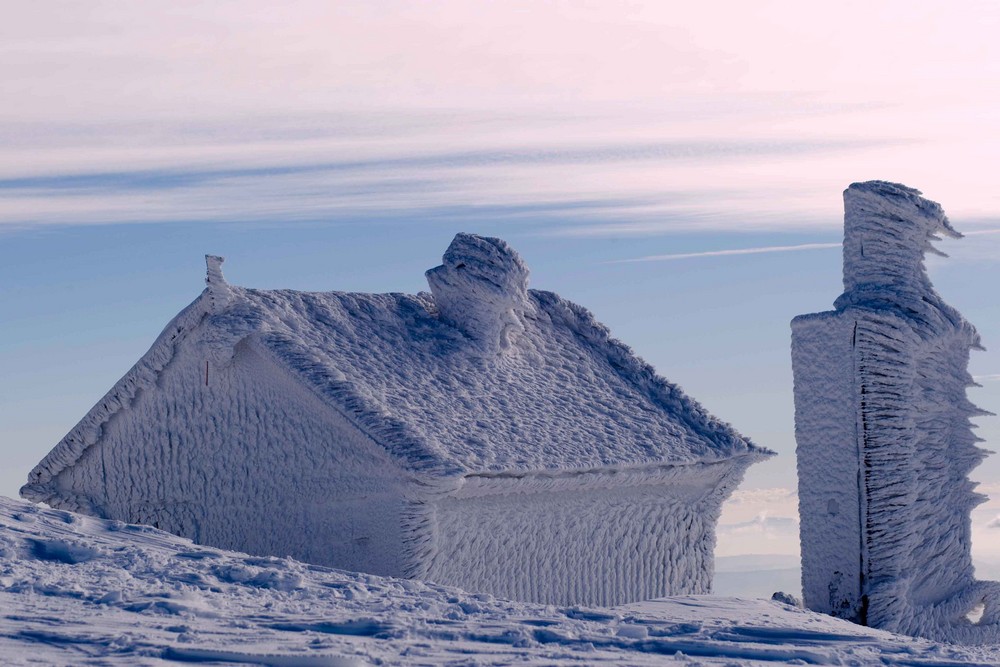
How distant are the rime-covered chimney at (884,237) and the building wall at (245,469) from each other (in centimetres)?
621

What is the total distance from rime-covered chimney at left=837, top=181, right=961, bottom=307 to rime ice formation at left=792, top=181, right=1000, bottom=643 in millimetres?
12

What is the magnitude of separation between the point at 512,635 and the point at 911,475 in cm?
862

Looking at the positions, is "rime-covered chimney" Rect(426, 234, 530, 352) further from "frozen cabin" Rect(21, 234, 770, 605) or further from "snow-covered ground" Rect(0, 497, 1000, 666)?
"snow-covered ground" Rect(0, 497, 1000, 666)

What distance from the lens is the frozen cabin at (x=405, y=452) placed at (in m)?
13.7

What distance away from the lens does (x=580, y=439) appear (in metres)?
15.3

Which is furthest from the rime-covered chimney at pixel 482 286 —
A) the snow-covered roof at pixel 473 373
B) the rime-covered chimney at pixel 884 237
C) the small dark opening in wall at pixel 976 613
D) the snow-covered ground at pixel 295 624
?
the small dark opening in wall at pixel 976 613

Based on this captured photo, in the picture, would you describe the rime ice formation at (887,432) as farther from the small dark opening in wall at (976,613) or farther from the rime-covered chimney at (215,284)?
the rime-covered chimney at (215,284)

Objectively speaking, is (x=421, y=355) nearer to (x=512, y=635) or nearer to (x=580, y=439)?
(x=580, y=439)

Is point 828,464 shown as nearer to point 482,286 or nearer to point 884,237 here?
point 884,237

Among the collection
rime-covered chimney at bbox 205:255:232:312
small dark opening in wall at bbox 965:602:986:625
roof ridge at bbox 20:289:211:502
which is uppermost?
rime-covered chimney at bbox 205:255:232:312

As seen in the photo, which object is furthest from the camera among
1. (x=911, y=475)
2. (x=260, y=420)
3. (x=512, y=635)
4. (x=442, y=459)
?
(x=911, y=475)

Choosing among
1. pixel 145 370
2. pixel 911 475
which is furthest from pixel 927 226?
pixel 145 370

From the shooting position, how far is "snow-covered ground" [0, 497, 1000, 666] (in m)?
7.44

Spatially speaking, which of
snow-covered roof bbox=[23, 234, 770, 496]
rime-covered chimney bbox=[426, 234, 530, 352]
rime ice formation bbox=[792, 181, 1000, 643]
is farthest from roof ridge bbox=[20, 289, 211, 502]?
rime ice formation bbox=[792, 181, 1000, 643]
